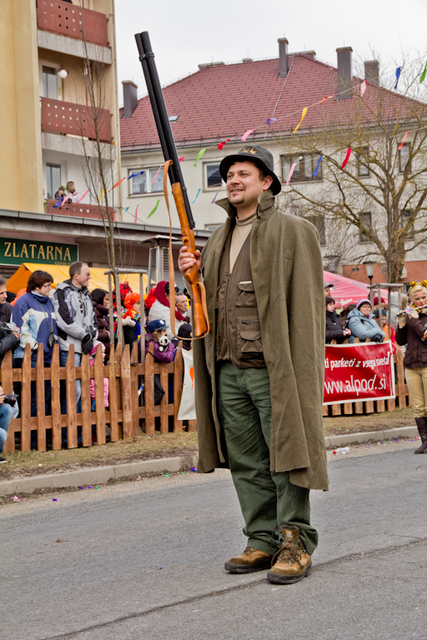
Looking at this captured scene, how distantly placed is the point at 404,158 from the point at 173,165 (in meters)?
32.1

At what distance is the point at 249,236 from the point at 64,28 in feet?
86.9

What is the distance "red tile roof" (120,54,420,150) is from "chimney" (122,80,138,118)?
36 cm

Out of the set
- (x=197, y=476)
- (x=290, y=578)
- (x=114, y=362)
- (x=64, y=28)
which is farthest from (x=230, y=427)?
(x=64, y=28)

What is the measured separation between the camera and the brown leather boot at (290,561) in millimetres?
3906

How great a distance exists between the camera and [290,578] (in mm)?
3908

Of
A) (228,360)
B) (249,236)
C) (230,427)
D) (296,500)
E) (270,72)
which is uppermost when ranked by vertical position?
(270,72)

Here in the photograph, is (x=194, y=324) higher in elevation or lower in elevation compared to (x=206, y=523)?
higher

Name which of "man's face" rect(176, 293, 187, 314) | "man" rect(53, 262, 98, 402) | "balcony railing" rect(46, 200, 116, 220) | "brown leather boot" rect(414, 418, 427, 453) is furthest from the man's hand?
"balcony railing" rect(46, 200, 116, 220)

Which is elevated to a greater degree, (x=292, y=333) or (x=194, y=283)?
(x=194, y=283)

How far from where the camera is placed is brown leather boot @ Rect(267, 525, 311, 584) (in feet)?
12.8

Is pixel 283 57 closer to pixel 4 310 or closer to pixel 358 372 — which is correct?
pixel 358 372

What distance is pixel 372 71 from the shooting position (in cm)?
3052

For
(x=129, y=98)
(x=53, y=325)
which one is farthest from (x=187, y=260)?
(x=129, y=98)

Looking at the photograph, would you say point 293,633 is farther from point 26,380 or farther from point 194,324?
point 26,380
